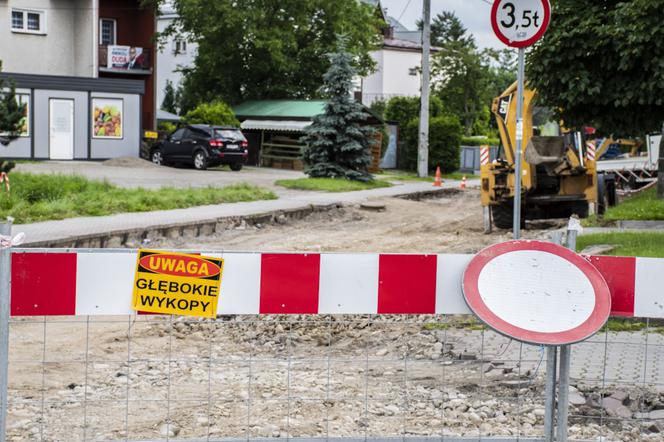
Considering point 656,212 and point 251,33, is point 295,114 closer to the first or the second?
point 251,33

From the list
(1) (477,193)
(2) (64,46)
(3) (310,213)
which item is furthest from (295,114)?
(3) (310,213)

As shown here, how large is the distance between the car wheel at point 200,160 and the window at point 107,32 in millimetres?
13102

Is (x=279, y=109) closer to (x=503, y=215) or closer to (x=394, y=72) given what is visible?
(x=503, y=215)

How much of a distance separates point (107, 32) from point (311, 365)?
147 ft

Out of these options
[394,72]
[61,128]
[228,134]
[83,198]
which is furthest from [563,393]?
[394,72]

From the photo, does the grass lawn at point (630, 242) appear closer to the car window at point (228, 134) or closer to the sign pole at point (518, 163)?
the sign pole at point (518, 163)

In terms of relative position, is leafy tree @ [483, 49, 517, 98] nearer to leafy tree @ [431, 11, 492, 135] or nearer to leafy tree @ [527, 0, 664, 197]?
leafy tree @ [431, 11, 492, 135]

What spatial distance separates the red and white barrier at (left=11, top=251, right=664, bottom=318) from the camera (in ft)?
17.5

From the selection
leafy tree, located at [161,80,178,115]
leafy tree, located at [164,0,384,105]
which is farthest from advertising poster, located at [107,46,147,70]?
leafy tree, located at [161,80,178,115]

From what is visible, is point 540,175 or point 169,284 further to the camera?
point 540,175

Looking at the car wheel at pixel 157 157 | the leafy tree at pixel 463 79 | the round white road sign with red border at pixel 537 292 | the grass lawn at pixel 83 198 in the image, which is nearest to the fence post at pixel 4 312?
the round white road sign with red border at pixel 537 292

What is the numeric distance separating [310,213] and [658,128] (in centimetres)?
1142

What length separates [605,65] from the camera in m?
14.2

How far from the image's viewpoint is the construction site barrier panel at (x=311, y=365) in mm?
5496
